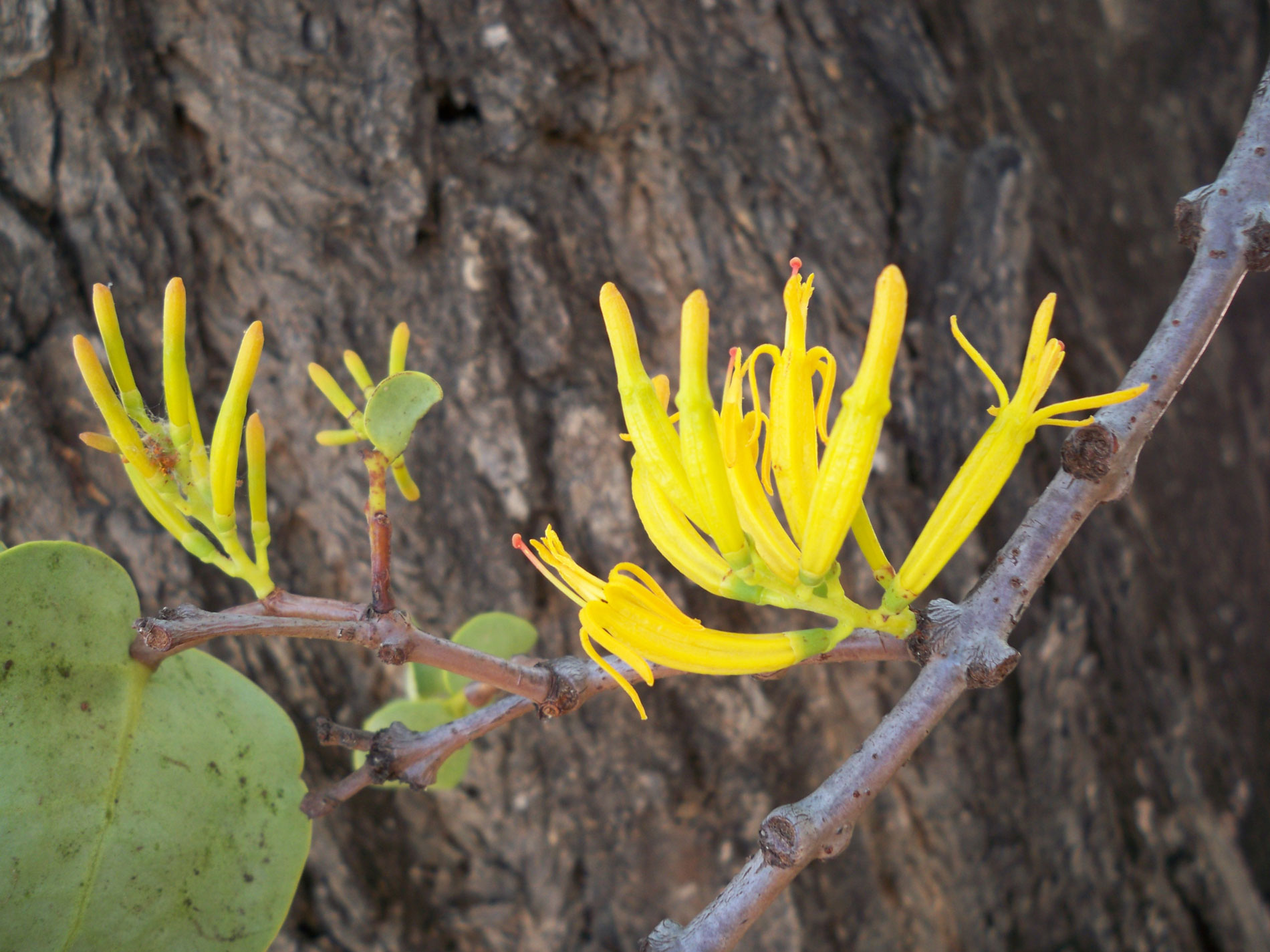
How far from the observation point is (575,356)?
3.20ft

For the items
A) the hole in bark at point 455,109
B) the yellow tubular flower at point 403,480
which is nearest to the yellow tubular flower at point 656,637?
the yellow tubular flower at point 403,480

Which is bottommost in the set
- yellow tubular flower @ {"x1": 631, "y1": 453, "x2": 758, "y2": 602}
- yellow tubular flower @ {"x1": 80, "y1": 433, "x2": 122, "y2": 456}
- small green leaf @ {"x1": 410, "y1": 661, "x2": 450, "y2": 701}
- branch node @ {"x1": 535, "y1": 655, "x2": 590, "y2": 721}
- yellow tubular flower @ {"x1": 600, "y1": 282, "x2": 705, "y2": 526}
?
small green leaf @ {"x1": 410, "y1": 661, "x2": 450, "y2": 701}

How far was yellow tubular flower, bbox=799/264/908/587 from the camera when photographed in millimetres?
384

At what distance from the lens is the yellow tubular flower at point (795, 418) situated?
45cm

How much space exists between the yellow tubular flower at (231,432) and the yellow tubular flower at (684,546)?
0.72 feet

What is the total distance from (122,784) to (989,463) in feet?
1.76

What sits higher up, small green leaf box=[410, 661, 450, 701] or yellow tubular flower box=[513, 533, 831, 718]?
yellow tubular flower box=[513, 533, 831, 718]

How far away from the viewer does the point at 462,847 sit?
0.98 metres

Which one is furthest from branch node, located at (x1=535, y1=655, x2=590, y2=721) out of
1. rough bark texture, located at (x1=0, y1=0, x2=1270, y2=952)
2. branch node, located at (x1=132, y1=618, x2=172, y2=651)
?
rough bark texture, located at (x1=0, y1=0, x2=1270, y2=952)

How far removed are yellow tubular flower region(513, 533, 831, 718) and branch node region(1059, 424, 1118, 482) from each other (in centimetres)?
19

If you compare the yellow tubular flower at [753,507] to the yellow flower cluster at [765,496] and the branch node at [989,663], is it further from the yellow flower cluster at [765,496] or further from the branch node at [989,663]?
the branch node at [989,663]

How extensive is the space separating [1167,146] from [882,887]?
1258 mm

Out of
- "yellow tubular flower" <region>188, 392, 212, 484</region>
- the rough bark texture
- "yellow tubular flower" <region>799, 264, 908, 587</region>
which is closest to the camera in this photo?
"yellow tubular flower" <region>799, 264, 908, 587</region>

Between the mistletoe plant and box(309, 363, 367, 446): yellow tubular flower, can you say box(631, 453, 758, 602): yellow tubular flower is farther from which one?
box(309, 363, 367, 446): yellow tubular flower
